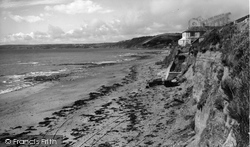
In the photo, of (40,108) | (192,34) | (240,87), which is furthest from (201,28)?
(240,87)

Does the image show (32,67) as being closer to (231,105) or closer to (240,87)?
(231,105)

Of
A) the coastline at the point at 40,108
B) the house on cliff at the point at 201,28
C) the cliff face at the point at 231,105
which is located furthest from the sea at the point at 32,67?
the cliff face at the point at 231,105

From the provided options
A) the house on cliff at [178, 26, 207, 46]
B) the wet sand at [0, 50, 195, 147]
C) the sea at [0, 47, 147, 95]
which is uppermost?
the house on cliff at [178, 26, 207, 46]

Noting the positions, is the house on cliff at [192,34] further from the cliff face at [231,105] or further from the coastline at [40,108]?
the cliff face at [231,105]

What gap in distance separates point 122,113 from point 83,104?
563 cm

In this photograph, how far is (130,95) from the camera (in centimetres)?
2403

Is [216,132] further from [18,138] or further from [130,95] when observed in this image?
[130,95]

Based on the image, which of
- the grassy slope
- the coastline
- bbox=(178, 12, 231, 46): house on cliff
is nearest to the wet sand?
the coastline

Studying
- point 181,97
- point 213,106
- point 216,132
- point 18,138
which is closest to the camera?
point 216,132

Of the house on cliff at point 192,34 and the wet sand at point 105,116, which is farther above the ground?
the house on cliff at point 192,34

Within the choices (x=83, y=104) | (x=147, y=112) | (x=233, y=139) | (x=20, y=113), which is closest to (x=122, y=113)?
(x=147, y=112)

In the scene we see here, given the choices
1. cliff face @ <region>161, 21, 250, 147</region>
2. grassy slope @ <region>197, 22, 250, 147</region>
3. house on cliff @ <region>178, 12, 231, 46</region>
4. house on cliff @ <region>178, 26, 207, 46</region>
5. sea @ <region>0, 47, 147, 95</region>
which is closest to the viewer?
grassy slope @ <region>197, 22, 250, 147</region>

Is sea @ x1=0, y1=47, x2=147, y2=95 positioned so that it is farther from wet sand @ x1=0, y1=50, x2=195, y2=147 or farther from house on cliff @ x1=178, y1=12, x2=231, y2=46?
house on cliff @ x1=178, y1=12, x2=231, y2=46

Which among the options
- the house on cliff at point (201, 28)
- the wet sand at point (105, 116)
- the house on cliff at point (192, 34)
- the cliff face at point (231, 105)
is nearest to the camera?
the cliff face at point (231, 105)
